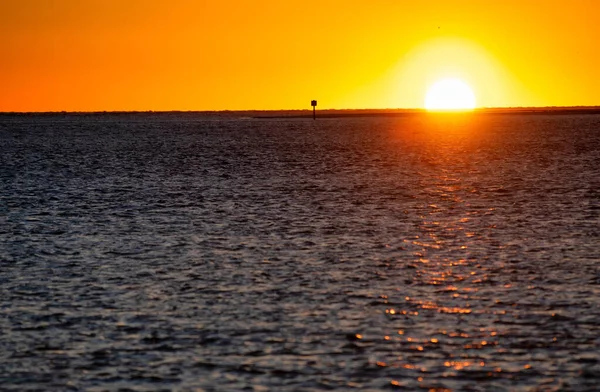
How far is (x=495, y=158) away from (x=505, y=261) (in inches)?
2204

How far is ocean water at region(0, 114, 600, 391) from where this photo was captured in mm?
16469

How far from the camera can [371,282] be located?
23781mm

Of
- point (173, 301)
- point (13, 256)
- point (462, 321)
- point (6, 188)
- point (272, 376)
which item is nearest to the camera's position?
point (272, 376)

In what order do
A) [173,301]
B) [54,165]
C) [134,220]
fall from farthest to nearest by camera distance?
[54,165]
[134,220]
[173,301]

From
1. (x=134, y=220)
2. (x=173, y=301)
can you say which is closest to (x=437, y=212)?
(x=134, y=220)

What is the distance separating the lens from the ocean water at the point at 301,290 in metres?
16.5

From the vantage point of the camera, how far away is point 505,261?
87.1ft

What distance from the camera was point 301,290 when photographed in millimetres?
22875

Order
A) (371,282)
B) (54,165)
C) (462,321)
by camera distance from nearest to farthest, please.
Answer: (462,321) → (371,282) → (54,165)

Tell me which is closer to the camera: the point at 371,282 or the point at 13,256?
the point at 371,282

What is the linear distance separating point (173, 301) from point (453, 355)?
669cm

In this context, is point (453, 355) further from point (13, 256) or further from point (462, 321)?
point (13, 256)

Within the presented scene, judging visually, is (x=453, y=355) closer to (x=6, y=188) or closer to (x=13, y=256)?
(x=13, y=256)

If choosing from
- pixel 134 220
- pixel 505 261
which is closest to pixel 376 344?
pixel 505 261
